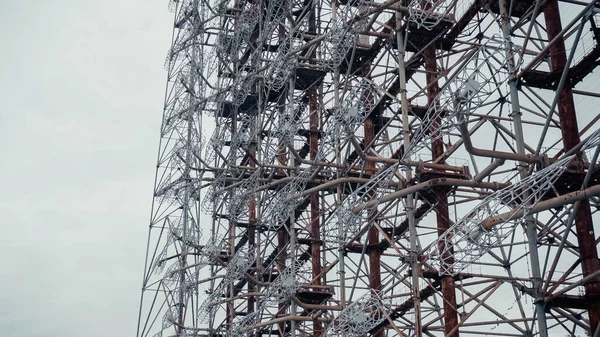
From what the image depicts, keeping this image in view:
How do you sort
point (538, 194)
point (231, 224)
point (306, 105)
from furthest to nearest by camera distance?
point (231, 224) → point (306, 105) → point (538, 194)

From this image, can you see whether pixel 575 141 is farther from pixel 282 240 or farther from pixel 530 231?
pixel 282 240

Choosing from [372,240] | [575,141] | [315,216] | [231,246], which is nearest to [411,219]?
[575,141]

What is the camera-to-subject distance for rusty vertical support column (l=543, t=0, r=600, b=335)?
91.5 feet

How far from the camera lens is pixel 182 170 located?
54.1 m

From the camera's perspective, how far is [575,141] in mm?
30016

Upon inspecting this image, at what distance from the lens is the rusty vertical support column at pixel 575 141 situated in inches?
1097

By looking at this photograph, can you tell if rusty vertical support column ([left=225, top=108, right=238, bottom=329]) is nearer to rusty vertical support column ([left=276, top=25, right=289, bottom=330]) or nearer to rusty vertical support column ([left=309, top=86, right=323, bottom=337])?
rusty vertical support column ([left=276, top=25, right=289, bottom=330])

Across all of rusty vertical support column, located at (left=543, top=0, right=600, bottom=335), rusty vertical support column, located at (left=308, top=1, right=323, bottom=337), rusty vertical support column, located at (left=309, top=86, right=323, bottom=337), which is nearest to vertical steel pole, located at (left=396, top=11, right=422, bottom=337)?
rusty vertical support column, located at (left=543, top=0, right=600, bottom=335)

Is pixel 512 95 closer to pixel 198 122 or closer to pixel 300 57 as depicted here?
pixel 300 57

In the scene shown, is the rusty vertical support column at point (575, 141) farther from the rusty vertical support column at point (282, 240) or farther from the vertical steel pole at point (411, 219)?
the rusty vertical support column at point (282, 240)

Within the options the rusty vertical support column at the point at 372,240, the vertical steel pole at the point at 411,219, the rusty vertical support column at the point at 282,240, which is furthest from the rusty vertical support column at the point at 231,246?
the vertical steel pole at the point at 411,219

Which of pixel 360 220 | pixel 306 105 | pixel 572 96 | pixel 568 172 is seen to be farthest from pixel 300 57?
pixel 568 172

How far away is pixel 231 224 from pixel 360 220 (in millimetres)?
18978

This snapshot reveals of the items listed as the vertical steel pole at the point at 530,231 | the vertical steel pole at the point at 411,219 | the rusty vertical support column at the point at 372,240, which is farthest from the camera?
the rusty vertical support column at the point at 372,240
